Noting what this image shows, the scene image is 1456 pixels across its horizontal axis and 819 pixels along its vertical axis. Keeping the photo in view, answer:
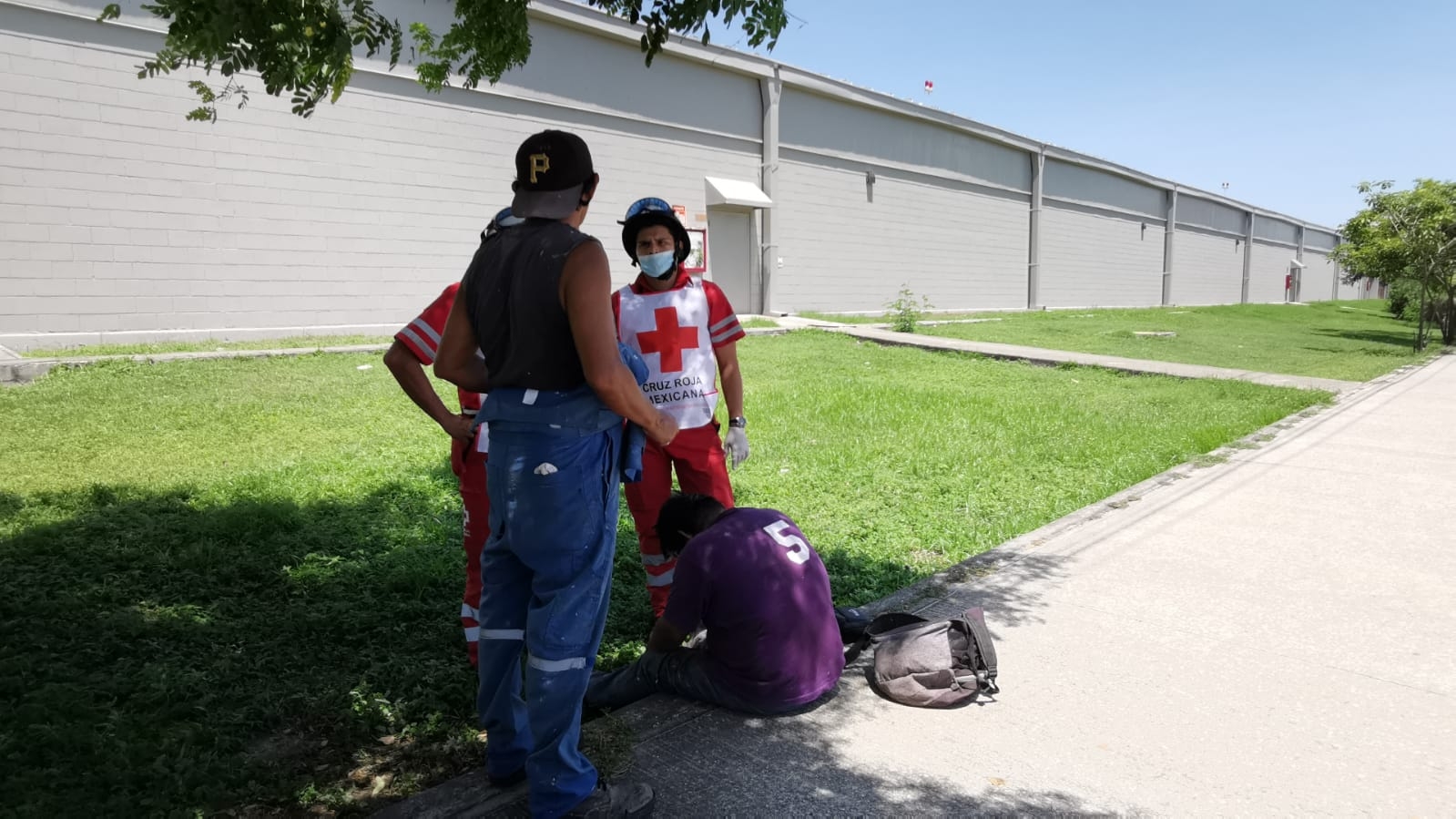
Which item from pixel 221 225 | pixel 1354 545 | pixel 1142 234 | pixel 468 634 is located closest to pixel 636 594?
pixel 468 634

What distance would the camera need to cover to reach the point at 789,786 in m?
2.72

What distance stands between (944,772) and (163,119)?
14.1 m

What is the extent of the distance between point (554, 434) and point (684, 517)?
4.01 feet

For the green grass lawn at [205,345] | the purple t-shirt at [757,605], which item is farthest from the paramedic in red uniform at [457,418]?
Result: the green grass lawn at [205,345]

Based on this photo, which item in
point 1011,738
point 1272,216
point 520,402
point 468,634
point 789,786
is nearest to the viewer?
point 520,402

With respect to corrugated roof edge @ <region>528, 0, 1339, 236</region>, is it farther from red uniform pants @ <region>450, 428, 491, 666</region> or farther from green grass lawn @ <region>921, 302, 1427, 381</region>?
red uniform pants @ <region>450, 428, 491, 666</region>

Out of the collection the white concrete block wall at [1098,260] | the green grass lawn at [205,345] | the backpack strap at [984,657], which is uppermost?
the white concrete block wall at [1098,260]

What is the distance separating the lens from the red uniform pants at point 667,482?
3.82 metres

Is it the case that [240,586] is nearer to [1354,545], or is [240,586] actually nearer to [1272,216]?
[1354,545]

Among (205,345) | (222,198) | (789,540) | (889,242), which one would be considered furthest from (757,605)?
(889,242)

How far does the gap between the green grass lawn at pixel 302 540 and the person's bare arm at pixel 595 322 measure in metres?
Answer: 1.46

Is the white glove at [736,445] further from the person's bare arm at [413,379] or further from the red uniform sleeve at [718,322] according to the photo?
the person's bare arm at [413,379]

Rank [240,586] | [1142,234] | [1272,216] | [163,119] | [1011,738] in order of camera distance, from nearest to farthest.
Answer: [1011,738]
[240,586]
[163,119]
[1142,234]
[1272,216]

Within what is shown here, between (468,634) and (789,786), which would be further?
(468,634)
